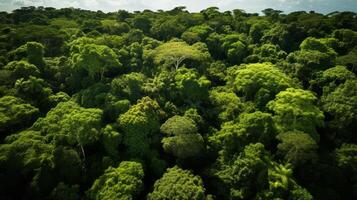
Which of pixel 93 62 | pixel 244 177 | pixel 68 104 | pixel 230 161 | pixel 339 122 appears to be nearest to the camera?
pixel 244 177

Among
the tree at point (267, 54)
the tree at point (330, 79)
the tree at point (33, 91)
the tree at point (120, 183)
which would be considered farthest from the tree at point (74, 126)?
the tree at point (330, 79)

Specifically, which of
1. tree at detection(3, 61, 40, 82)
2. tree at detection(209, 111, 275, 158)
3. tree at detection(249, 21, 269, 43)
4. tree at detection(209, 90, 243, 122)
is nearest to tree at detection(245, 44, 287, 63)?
tree at detection(249, 21, 269, 43)

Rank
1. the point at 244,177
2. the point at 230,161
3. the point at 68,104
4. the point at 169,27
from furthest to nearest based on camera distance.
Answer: the point at 169,27 → the point at 68,104 → the point at 230,161 → the point at 244,177

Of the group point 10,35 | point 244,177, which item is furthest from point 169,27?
point 244,177

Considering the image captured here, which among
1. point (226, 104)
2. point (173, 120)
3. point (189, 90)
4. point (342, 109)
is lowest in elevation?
point (226, 104)

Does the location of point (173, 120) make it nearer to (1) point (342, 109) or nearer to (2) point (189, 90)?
(2) point (189, 90)

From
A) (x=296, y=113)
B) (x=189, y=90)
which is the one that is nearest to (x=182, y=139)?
(x=189, y=90)

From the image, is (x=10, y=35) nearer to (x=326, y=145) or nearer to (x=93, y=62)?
(x=93, y=62)
